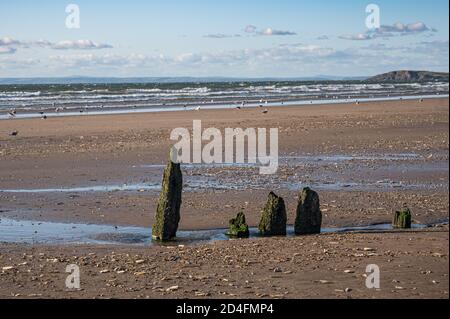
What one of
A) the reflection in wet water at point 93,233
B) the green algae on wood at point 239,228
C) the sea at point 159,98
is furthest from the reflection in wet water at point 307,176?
the sea at point 159,98

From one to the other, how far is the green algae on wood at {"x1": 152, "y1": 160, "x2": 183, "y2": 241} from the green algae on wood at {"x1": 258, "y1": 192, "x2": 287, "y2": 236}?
1625 millimetres

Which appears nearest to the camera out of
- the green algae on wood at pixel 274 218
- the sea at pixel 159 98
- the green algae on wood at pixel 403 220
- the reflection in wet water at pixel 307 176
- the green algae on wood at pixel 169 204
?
the green algae on wood at pixel 274 218

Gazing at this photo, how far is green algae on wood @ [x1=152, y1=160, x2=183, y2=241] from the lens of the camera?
539 inches

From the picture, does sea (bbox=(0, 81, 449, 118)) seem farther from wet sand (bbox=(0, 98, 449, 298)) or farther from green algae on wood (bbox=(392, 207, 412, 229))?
green algae on wood (bbox=(392, 207, 412, 229))

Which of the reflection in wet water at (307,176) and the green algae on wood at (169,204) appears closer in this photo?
the green algae on wood at (169,204)

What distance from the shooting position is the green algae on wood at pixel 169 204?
539 inches

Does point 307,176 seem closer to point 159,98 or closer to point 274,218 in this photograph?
point 274,218

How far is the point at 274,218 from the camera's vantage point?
1373 cm

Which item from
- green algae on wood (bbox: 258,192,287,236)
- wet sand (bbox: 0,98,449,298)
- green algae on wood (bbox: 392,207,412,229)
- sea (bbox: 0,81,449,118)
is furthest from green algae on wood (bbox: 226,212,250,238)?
sea (bbox: 0,81,449,118)

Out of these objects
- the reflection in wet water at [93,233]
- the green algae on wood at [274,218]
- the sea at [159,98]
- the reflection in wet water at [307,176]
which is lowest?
the reflection in wet water at [93,233]

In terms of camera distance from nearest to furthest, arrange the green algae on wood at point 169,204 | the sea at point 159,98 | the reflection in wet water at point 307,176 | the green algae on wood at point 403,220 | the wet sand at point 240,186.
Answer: the wet sand at point 240,186 → the green algae on wood at point 169,204 → the green algae on wood at point 403,220 → the reflection in wet water at point 307,176 → the sea at point 159,98

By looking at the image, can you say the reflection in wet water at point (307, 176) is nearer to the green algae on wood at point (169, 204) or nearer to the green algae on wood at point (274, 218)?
the green algae on wood at point (274, 218)

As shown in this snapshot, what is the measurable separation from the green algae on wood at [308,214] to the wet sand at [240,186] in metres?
0.87

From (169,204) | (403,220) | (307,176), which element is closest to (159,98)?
(307,176)
